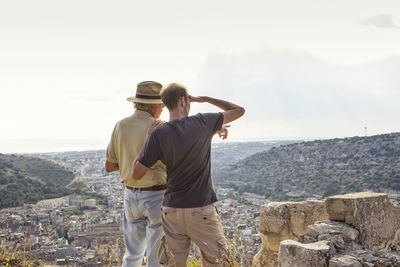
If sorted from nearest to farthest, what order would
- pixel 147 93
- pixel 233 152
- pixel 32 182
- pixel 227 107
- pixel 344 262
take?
Result: pixel 344 262
pixel 227 107
pixel 147 93
pixel 32 182
pixel 233 152

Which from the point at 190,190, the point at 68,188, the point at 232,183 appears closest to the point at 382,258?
the point at 190,190

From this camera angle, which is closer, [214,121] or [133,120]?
[214,121]

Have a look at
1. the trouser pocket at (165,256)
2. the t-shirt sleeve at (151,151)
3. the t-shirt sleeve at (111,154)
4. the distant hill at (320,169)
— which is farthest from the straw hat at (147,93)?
the distant hill at (320,169)

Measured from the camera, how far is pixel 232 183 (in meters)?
48.7

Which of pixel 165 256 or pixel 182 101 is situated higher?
pixel 182 101

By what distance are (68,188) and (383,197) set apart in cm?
4308

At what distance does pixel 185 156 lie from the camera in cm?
270

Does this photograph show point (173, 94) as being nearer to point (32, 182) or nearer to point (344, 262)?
point (344, 262)

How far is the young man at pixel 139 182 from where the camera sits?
10.6 ft

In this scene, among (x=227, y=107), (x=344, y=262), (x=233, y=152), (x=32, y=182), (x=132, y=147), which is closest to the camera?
(x=344, y=262)

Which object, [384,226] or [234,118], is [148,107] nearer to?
[234,118]

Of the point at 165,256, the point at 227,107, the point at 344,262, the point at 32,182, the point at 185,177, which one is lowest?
the point at 32,182

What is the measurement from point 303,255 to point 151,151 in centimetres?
124

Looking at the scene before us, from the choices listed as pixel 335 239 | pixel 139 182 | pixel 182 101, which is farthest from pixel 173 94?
pixel 335 239
